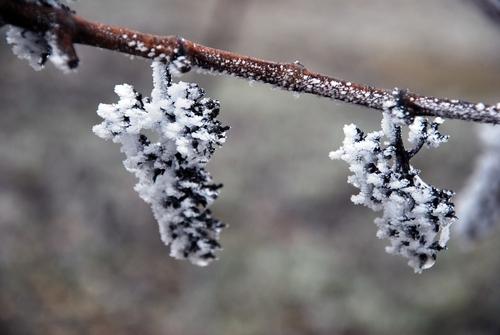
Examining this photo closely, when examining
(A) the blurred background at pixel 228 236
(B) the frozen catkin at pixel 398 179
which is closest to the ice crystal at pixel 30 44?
(B) the frozen catkin at pixel 398 179

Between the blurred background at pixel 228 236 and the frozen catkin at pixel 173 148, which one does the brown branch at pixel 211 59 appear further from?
the blurred background at pixel 228 236

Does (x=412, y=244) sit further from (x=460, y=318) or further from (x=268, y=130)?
(x=268, y=130)

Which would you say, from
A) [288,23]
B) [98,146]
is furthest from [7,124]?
[288,23]

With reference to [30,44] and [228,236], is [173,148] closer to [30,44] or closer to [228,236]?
Result: [30,44]

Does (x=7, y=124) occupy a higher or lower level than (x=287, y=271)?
higher

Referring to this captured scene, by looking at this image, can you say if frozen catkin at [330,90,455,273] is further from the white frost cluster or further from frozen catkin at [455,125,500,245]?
frozen catkin at [455,125,500,245]

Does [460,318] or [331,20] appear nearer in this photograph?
[460,318]

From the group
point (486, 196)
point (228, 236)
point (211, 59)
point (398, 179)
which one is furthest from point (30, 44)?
point (228, 236)

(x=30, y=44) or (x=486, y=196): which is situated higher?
(x=486, y=196)
